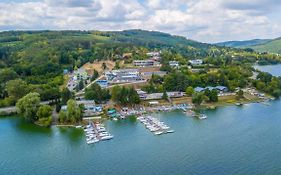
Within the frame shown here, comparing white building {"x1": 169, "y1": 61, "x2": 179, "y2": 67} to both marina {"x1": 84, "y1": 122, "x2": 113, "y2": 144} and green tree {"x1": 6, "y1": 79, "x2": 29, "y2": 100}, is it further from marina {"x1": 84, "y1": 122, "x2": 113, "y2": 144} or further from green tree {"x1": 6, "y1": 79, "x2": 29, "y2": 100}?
marina {"x1": 84, "y1": 122, "x2": 113, "y2": 144}

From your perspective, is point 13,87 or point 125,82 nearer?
point 13,87

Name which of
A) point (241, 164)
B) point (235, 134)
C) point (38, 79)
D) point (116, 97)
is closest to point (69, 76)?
point (38, 79)

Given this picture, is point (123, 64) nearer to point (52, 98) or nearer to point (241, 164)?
point (52, 98)

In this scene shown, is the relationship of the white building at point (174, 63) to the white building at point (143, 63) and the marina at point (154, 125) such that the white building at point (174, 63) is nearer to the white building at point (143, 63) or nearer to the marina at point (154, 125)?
the white building at point (143, 63)

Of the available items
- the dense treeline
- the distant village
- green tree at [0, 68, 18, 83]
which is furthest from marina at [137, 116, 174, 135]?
green tree at [0, 68, 18, 83]

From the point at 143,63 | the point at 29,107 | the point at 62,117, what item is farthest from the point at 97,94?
the point at 143,63

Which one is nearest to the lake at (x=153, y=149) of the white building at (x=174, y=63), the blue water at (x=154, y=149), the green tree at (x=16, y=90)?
the blue water at (x=154, y=149)

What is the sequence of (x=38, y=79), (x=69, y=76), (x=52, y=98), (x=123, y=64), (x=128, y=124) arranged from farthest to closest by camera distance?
(x=123, y=64) → (x=69, y=76) → (x=38, y=79) → (x=52, y=98) → (x=128, y=124)
